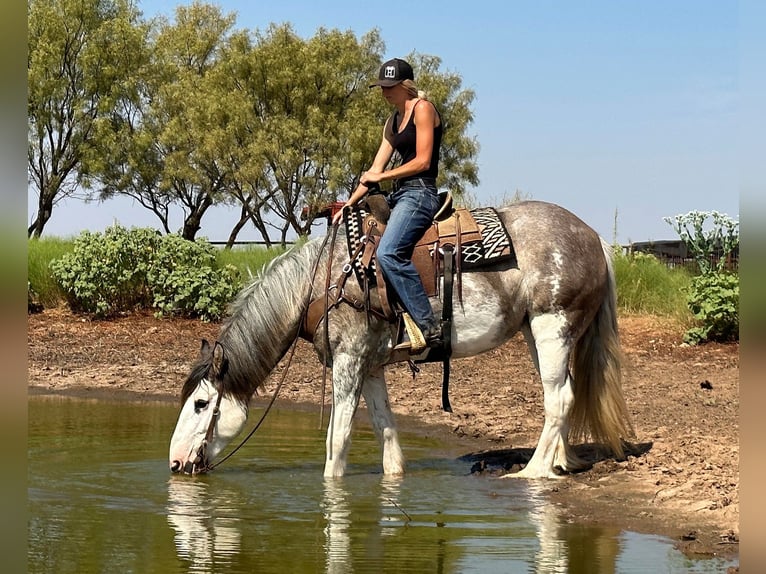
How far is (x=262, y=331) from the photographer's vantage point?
24.9 ft

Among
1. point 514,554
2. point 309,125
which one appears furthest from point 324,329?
point 309,125

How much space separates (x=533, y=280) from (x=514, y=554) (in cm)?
278

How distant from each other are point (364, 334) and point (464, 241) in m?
0.97

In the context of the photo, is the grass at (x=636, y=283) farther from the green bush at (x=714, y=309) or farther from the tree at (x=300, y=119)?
the tree at (x=300, y=119)

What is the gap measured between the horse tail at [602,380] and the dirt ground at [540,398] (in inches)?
9.8

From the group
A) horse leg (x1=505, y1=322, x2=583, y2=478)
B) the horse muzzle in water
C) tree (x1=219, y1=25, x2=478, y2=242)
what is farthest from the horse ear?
tree (x1=219, y1=25, x2=478, y2=242)

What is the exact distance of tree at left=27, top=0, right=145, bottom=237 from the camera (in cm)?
4641

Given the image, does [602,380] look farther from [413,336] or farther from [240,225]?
[240,225]

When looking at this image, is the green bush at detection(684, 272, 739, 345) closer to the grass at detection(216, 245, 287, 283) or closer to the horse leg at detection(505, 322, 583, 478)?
the grass at detection(216, 245, 287, 283)

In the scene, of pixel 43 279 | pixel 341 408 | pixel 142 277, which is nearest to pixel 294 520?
pixel 341 408

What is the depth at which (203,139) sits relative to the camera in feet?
160

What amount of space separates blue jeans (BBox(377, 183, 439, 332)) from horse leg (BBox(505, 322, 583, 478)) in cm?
85

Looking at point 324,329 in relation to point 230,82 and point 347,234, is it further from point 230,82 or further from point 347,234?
point 230,82
